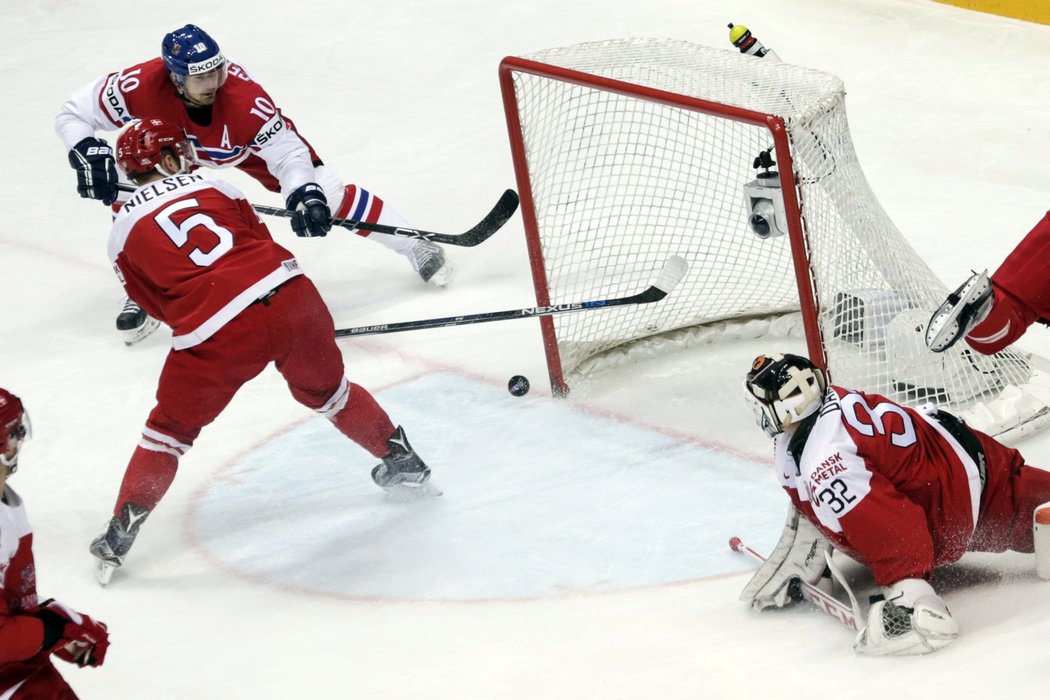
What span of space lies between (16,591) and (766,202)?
1.89 m

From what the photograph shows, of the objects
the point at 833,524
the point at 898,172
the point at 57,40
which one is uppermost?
the point at 833,524

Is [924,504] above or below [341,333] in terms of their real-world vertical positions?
above

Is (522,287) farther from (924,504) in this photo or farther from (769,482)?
(924,504)

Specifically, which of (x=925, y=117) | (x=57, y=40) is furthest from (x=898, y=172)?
(x=57, y=40)

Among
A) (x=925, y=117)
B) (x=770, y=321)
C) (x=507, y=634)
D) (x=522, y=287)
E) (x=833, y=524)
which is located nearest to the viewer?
(x=833, y=524)

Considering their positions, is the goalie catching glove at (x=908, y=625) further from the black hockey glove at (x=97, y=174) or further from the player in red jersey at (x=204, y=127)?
the black hockey glove at (x=97, y=174)

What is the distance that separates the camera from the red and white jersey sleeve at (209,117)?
4195mm

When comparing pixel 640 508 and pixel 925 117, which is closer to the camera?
pixel 640 508

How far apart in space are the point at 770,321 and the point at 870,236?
0.80m

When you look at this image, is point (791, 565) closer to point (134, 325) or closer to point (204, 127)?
point (204, 127)

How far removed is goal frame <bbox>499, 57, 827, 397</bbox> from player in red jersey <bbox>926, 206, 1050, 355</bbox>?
0.41 meters

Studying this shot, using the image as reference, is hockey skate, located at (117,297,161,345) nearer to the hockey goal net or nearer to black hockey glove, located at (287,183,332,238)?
black hockey glove, located at (287,183,332,238)

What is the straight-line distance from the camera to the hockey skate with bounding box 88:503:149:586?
303 cm

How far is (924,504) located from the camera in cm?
243
